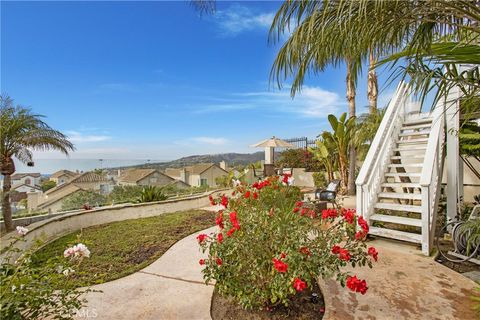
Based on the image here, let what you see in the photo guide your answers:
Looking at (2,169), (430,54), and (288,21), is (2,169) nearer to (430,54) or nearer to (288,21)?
(288,21)

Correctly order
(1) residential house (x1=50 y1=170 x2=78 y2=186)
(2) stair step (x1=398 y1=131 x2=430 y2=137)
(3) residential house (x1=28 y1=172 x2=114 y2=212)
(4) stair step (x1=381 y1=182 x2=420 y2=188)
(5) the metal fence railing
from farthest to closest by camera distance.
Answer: (1) residential house (x1=50 y1=170 x2=78 y2=186) < (3) residential house (x1=28 y1=172 x2=114 y2=212) < (5) the metal fence railing < (2) stair step (x1=398 y1=131 x2=430 y2=137) < (4) stair step (x1=381 y1=182 x2=420 y2=188)

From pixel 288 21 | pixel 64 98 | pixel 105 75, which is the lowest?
pixel 288 21

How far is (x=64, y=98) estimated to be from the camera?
11.7m

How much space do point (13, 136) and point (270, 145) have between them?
1018 centimetres

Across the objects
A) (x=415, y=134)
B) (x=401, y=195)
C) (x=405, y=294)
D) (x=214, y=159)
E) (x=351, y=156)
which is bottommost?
(x=405, y=294)

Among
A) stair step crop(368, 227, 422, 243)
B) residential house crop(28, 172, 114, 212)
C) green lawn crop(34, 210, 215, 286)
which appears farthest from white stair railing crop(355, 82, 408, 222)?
residential house crop(28, 172, 114, 212)

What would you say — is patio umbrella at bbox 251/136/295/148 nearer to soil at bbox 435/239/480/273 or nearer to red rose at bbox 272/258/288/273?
soil at bbox 435/239/480/273

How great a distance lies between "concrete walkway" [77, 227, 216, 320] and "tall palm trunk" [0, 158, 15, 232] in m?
5.05

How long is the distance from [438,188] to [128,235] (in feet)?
20.8

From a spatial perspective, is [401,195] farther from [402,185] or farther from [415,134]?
[415,134]

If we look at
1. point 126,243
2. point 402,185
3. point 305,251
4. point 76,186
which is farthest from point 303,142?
point 76,186

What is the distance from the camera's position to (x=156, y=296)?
9.23 feet

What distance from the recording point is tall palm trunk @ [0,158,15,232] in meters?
6.16

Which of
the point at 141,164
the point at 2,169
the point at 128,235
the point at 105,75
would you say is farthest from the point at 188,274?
the point at 141,164
